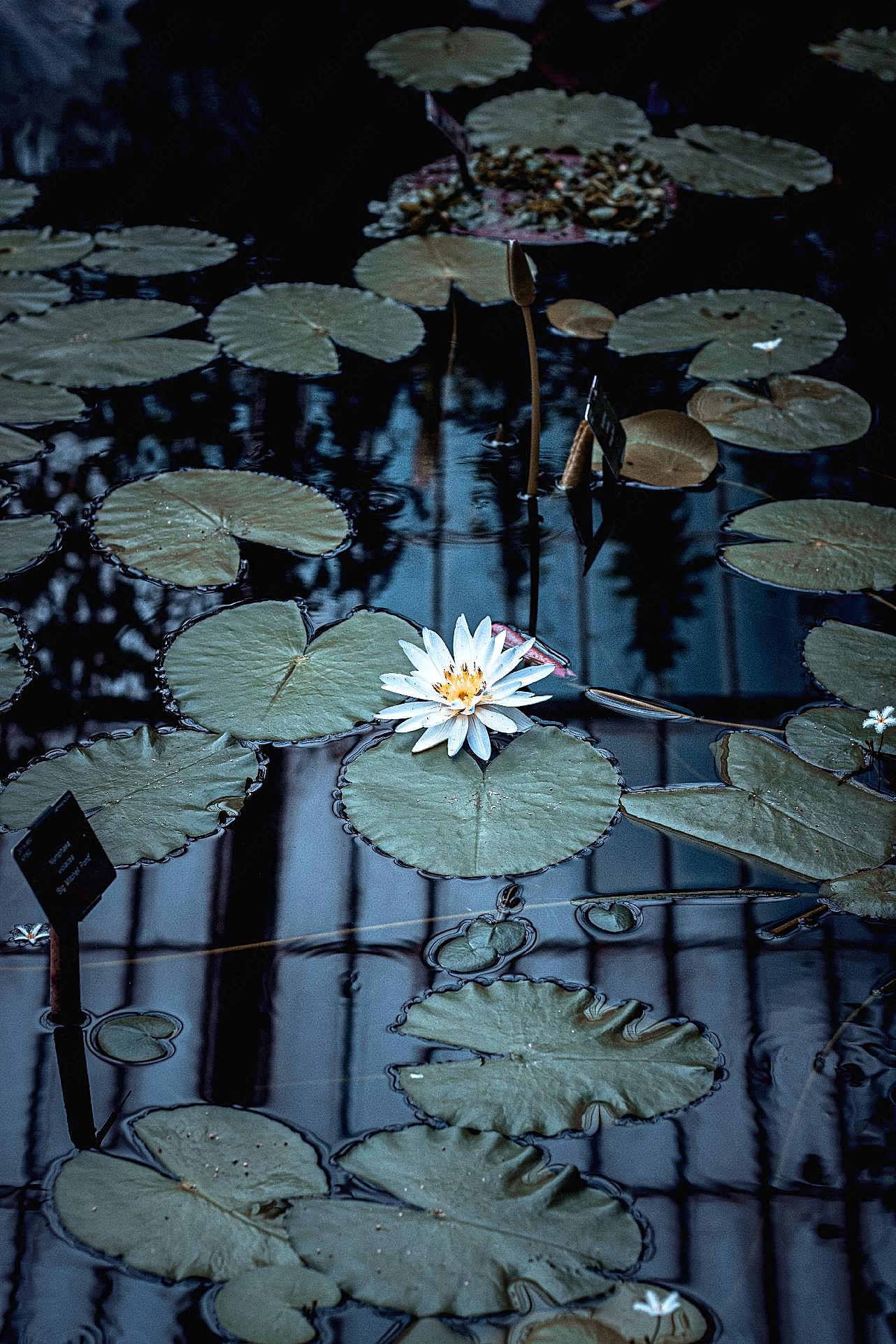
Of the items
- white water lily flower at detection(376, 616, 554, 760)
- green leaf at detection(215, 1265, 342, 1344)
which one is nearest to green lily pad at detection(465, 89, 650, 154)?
white water lily flower at detection(376, 616, 554, 760)

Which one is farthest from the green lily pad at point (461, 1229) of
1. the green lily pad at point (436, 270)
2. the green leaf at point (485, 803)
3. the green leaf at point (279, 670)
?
the green lily pad at point (436, 270)

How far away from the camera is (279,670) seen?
6.25ft

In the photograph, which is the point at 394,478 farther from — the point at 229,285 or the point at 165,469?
the point at 229,285

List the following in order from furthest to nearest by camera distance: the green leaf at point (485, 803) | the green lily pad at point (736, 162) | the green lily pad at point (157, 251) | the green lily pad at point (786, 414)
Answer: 1. the green lily pad at point (736, 162)
2. the green lily pad at point (157, 251)
3. the green lily pad at point (786, 414)
4. the green leaf at point (485, 803)

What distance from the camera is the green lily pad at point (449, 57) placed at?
13.6ft

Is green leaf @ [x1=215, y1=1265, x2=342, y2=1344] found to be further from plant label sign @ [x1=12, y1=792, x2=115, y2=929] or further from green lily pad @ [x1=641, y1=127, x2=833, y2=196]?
green lily pad @ [x1=641, y1=127, x2=833, y2=196]

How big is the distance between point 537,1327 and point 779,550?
1.49 meters

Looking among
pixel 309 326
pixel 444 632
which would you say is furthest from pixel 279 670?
pixel 309 326

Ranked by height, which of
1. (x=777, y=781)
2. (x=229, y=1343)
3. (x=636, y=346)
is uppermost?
(x=636, y=346)

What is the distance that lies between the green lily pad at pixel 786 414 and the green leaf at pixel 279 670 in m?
0.99

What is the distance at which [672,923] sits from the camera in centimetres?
156

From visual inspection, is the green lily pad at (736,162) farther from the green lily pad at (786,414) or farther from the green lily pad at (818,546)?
the green lily pad at (818,546)

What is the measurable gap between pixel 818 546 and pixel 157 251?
205 cm

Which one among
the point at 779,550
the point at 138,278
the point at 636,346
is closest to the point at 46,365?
the point at 138,278
